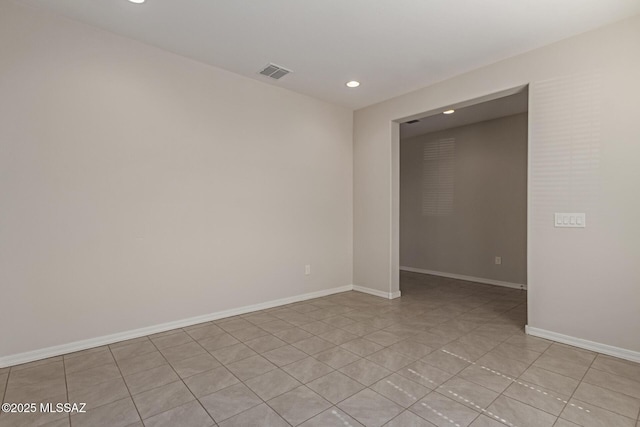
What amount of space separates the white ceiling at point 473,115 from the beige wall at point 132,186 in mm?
2192

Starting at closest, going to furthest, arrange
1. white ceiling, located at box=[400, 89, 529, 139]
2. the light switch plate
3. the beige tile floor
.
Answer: the beige tile floor
the light switch plate
white ceiling, located at box=[400, 89, 529, 139]

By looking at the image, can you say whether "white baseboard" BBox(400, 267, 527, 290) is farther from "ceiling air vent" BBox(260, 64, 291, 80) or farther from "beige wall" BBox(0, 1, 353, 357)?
"ceiling air vent" BBox(260, 64, 291, 80)

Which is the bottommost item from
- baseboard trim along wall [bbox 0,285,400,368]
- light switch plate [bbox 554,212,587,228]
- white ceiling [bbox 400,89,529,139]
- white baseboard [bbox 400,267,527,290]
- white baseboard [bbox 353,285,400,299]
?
white baseboard [bbox 400,267,527,290]

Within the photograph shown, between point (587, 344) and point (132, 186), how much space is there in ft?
13.7

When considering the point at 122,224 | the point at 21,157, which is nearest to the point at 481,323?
the point at 122,224

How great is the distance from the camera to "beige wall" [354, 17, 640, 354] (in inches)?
98.9

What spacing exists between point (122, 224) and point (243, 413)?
197 cm

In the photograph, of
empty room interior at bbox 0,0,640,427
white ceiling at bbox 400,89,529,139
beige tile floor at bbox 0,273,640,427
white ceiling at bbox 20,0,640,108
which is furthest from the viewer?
white ceiling at bbox 400,89,529,139

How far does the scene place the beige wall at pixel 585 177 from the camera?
251cm

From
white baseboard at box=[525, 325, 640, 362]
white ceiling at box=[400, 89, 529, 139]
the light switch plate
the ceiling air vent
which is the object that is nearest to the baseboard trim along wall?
white baseboard at box=[525, 325, 640, 362]

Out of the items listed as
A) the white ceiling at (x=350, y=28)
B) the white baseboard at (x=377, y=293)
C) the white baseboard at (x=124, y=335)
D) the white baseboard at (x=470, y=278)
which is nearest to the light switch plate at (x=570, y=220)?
the white ceiling at (x=350, y=28)

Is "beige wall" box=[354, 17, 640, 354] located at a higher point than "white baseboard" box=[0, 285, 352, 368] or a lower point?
higher

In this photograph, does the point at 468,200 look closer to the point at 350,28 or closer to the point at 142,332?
the point at 350,28

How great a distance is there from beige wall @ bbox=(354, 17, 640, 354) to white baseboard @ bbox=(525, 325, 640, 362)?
0.04m
